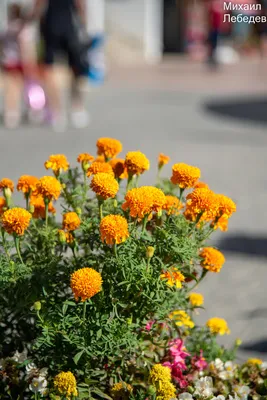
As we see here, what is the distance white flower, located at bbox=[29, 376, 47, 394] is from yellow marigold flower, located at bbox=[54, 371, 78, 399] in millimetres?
155

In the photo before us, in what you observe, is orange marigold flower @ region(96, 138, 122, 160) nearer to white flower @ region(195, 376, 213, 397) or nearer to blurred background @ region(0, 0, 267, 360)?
white flower @ region(195, 376, 213, 397)

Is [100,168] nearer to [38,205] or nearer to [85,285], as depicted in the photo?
[38,205]

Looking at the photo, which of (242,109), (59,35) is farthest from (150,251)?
(242,109)

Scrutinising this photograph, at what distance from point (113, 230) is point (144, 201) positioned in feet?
0.46

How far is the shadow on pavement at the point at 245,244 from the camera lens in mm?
5355

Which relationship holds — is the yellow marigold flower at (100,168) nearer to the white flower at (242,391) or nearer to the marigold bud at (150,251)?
the marigold bud at (150,251)

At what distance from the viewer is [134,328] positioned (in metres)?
2.40

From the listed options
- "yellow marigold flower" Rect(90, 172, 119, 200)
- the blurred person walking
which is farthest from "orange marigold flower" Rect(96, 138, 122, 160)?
the blurred person walking

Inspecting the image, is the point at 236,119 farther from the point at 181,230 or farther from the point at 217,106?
the point at 181,230

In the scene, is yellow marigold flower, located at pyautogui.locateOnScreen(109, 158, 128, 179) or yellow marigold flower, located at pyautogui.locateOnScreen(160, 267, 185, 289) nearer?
yellow marigold flower, located at pyautogui.locateOnScreen(160, 267, 185, 289)

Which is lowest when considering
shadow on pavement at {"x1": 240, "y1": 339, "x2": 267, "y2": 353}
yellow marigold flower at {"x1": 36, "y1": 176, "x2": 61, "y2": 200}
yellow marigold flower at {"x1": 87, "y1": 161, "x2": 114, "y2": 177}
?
shadow on pavement at {"x1": 240, "y1": 339, "x2": 267, "y2": 353}

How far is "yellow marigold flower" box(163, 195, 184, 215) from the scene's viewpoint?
2.53 m

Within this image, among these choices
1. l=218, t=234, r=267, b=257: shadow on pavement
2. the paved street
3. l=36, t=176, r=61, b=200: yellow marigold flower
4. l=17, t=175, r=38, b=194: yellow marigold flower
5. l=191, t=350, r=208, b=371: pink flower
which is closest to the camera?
l=36, t=176, r=61, b=200: yellow marigold flower

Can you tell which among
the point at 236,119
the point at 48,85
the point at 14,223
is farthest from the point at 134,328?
the point at 236,119
